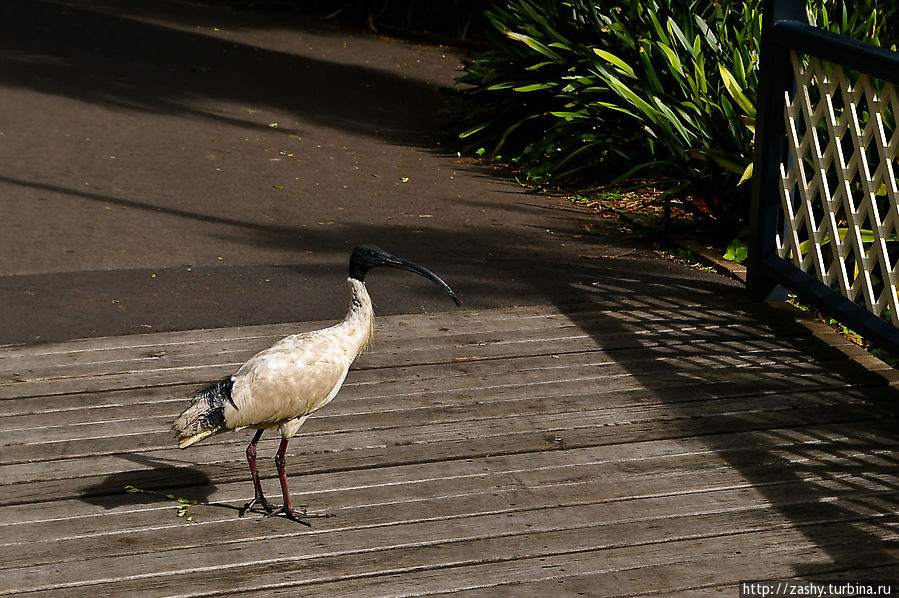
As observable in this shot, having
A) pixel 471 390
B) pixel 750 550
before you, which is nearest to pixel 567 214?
pixel 471 390

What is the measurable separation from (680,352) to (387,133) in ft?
20.9

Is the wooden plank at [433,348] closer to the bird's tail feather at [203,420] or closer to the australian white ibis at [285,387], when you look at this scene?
the australian white ibis at [285,387]

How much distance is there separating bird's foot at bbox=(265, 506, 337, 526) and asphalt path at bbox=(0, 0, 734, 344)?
215cm

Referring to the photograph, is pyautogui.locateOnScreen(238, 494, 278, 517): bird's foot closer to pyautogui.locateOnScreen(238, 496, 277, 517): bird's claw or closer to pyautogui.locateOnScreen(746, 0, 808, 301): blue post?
pyautogui.locateOnScreen(238, 496, 277, 517): bird's claw

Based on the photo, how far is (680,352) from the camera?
5566 millimetres

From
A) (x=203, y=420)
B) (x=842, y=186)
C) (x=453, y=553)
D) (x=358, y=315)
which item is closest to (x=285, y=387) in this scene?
(x=203, y=420)

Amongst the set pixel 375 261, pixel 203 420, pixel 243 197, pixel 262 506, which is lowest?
pixel 262 506

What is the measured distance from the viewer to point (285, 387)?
3.86m

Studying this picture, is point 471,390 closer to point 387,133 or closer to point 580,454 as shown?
point 580,454

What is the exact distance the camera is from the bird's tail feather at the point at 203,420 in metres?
3.79

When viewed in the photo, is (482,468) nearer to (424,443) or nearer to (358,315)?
(424,443)

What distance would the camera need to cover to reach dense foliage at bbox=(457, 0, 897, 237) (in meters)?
7.76

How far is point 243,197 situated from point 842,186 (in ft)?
16.3

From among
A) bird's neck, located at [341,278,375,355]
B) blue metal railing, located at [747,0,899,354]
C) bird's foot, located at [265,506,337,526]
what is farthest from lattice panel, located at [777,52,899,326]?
bird's foot, located at [265,506,337,526]
